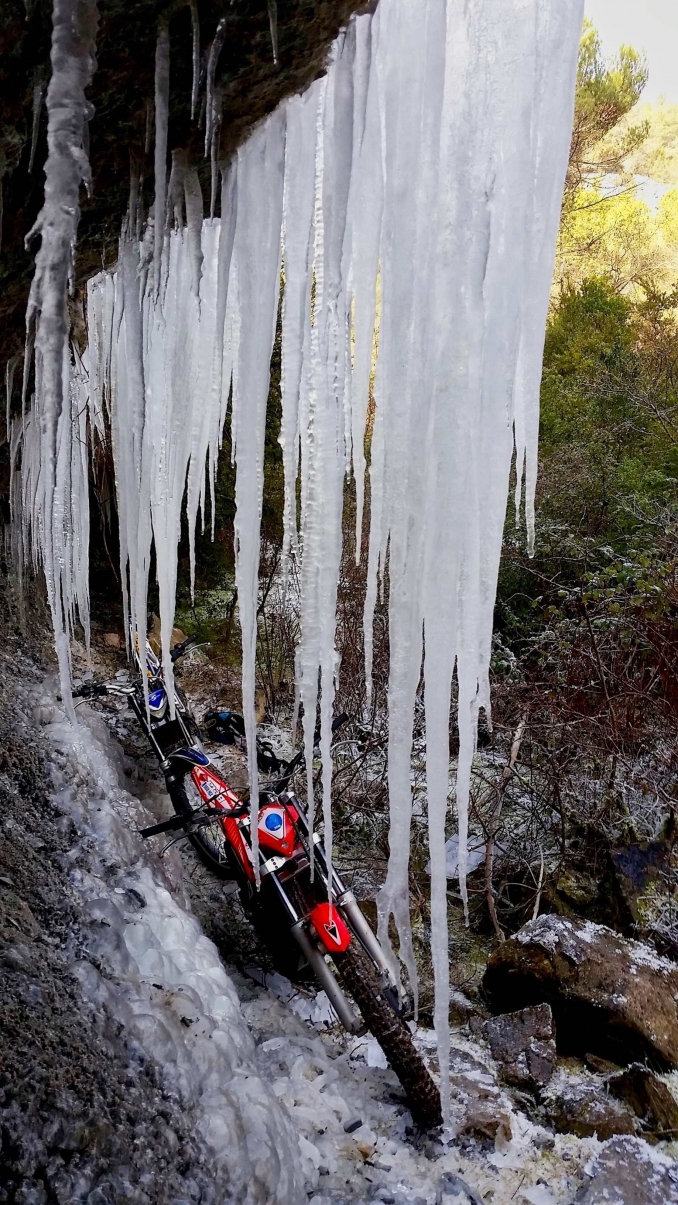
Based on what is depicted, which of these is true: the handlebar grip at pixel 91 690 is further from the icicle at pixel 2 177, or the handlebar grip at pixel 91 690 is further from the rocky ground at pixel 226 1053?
the icicle at pixel 2 177

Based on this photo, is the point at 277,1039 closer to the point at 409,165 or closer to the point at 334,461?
the point at 334,461

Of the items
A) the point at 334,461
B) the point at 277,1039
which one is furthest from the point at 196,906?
the point at 334,461

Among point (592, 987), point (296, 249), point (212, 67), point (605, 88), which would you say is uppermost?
point (605, 88)

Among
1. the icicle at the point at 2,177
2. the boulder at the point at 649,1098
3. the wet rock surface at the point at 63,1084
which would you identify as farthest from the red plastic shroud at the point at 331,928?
the icicle at the point at 2,177

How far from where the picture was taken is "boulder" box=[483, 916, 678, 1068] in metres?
2.88

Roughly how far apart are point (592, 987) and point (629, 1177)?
75cm

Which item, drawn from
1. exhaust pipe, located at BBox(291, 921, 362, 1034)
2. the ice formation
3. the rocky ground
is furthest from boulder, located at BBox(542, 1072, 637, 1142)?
the ice formation

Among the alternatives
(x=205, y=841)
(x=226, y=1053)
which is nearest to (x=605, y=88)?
(x=205, y=841)

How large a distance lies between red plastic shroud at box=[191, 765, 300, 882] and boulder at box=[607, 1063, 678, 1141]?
162 cm

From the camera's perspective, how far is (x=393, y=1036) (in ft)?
8.36

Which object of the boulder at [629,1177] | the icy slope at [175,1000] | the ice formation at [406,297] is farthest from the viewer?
the boulder at [629,1177]

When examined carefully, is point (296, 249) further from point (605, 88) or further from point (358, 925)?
point (605, 88)

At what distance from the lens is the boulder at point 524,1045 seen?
2836 mm

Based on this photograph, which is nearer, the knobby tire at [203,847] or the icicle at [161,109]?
the icicle at [161,109]
